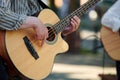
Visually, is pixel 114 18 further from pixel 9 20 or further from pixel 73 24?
pixel 9 20

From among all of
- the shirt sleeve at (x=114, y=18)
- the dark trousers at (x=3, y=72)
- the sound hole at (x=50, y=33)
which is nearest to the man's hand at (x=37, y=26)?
the sound hole at (x=50, y=33)

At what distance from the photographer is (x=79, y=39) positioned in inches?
381

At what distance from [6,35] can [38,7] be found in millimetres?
604

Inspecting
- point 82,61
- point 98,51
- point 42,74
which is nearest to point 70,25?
point 42,74

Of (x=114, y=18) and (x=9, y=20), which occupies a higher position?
(x=9, y=20)

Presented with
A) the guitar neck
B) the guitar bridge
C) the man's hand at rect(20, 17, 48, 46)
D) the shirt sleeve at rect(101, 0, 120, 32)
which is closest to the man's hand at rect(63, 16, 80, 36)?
the guitar neck

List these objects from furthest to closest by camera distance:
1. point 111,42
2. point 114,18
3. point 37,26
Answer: point 111,42, point 114,18, point 37,26

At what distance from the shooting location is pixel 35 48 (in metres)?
3.78

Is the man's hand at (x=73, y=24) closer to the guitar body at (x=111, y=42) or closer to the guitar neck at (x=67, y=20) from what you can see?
the guitar neck at (x=67, y=20)

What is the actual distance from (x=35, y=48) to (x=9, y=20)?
0.36 meters

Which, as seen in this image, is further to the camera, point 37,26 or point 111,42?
point 111,42

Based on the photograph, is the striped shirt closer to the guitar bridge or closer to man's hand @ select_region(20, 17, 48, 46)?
man's hand @ select_region(20, 17, 48, 46)

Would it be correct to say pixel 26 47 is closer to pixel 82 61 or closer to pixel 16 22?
pixel 16 22

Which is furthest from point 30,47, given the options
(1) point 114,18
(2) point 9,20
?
(1) point 114,18
